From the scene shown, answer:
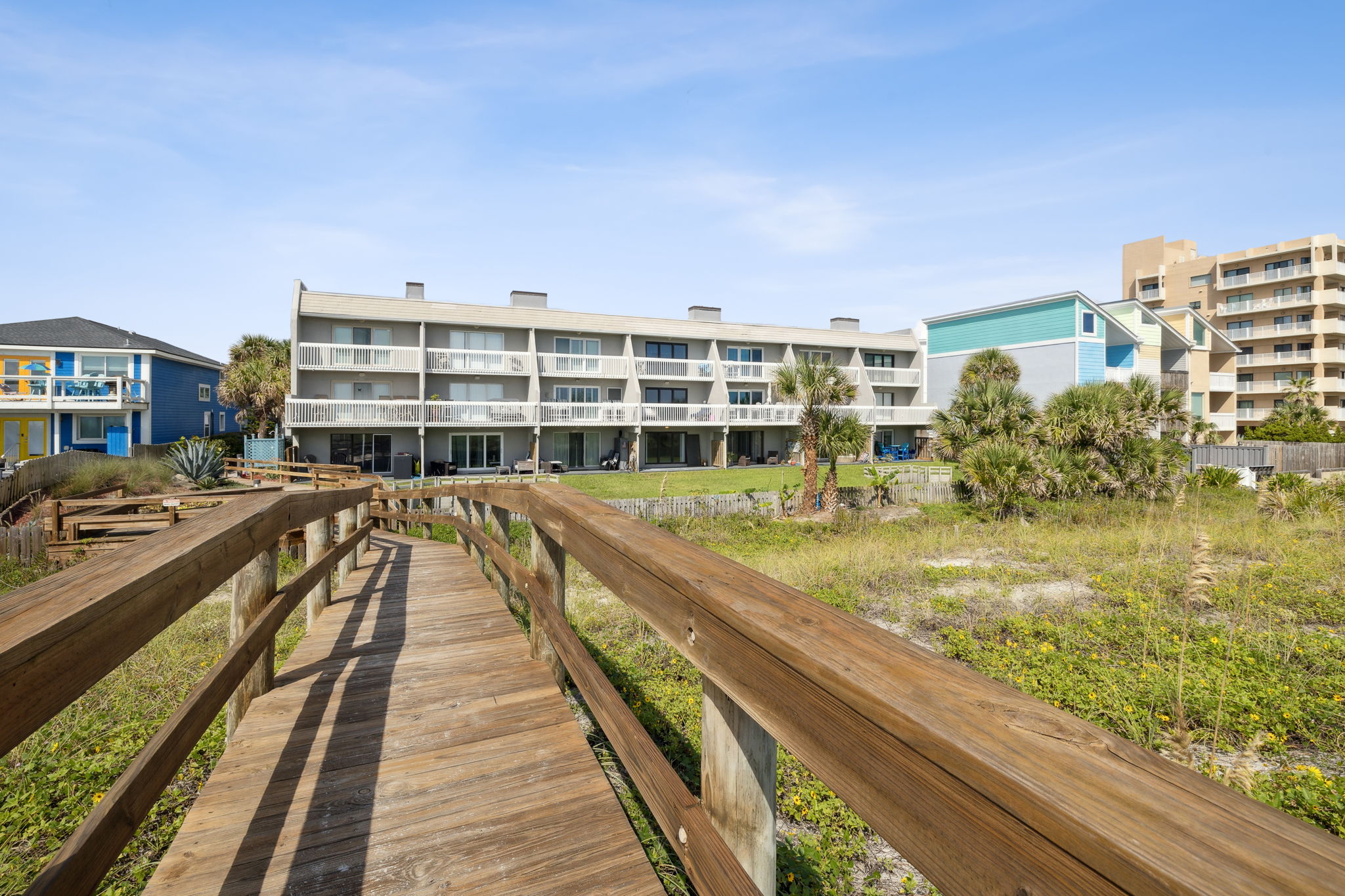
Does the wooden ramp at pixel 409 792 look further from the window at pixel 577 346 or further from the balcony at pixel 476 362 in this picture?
the window at pixel 577 346

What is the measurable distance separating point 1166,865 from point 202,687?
2653 mm

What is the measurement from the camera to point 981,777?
2.28ft

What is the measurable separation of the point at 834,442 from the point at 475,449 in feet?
58.2

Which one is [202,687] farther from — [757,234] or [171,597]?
[757,234]

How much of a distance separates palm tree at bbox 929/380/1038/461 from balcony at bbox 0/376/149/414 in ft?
113

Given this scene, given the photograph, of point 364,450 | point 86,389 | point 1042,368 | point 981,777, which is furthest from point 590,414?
point 981,777

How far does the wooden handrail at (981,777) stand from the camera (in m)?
0.53

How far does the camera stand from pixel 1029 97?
14.3 m

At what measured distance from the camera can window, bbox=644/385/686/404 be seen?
34031 millimetres

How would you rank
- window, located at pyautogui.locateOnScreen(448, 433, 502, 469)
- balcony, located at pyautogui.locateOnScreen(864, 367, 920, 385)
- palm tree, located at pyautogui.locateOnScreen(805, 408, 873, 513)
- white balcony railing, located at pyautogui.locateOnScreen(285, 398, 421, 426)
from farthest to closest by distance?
balcony, located at pyautogui.locateOnScreen(864, 367, 920, 385) < window, located at pyautogui.locateOnScreen(448, 433, 502, 469) < white balcony railing, located at pyautogui.locateOnScreen(285, 398, 421, 426) < palm tree, located at pyautogui.locateOnScreen(805, 408, 873, 513)

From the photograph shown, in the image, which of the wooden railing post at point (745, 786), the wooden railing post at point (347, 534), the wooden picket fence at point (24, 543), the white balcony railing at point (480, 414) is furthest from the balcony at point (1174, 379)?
the wooden picket fence at point (24, 543)

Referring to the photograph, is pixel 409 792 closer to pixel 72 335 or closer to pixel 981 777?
pixel 981 777

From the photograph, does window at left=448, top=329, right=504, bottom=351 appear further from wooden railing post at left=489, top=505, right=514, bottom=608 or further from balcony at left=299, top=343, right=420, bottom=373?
wooden railing post at left=489, top=505, right=514, bottom=608

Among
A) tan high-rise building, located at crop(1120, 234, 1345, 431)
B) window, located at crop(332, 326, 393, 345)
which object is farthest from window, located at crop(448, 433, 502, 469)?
tan high-rise building, located at crop(1120, 234, 1345, 431)
